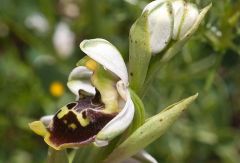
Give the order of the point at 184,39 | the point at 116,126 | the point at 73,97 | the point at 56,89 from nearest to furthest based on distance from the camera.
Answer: the point at 116,126 < the point at 184,39 < the point at 73,97 < the point at 56,89

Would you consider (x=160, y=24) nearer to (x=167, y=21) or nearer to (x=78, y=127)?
(x=167, y=21)

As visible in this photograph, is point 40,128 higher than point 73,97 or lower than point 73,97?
higher

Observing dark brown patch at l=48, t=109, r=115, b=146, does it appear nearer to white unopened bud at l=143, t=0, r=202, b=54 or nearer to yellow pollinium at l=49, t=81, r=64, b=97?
white unopened bud at l=143, t=0, r=202, b=54

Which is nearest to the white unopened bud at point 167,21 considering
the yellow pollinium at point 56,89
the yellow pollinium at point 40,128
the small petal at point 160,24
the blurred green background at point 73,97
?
the small petal at point 160,24

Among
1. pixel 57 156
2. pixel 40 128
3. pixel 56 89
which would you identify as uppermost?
pixel 40 128

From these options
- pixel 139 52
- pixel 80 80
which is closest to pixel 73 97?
pixel 80 80

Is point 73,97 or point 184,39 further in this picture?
point 73,97

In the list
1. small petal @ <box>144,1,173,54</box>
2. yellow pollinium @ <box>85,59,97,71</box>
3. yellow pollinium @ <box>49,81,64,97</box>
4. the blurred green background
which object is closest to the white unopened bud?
small petal @ <box>144,1,173,54</box>
